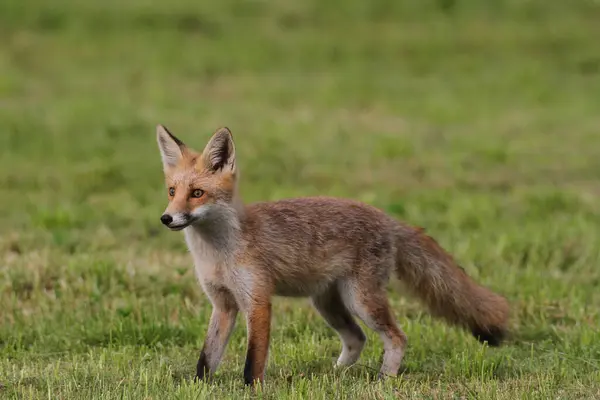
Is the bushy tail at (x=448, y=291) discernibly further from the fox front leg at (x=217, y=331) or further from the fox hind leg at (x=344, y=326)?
the fox front leg at (x=217, y=331)

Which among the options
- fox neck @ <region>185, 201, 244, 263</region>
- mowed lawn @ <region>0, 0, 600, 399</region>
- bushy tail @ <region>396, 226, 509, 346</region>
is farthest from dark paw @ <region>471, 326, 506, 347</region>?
fox neck @ <region>185, 201, 244, 263</region>

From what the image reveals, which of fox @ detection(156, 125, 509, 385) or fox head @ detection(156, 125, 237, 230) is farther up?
fox head @ detection(156, 125, 237, 230)

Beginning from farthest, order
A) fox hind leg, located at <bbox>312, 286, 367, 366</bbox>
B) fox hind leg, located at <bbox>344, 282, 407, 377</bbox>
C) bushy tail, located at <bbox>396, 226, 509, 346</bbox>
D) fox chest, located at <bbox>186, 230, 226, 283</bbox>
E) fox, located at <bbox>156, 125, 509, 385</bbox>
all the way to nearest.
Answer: fox hind leg, located at <bbox>312, 286, 367, 366</bbox>
bushy tail, located at <bbox>396, 226, 509, 346</bbox>
fox hind leg, located at <bbox>344, 282, 407, 377</bbox>
fox chest, located at <bbox>186, 230, 226, 283</bbox>
fox, located at <bbox>156, 125, 509, 385</bbox>

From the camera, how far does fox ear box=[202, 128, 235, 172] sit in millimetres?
6785

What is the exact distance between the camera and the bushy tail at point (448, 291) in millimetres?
7645

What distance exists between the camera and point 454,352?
25.4ft

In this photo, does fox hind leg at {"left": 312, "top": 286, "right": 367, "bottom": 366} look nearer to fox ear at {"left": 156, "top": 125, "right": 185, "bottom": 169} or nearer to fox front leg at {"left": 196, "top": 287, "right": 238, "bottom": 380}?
fox front leg at {"left": 196, "top": 287, "right": 238, "bottom": 380}

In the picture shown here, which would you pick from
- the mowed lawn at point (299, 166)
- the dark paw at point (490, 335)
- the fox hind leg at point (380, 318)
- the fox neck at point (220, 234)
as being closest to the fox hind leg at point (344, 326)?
the mowed lawn at point (299, 166)

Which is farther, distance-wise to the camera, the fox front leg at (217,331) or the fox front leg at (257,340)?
the fox front leg at (217,331)

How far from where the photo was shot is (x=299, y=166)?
17188 millimetres

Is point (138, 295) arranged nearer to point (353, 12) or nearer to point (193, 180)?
point (193, 180)

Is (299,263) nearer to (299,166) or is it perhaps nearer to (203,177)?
(203,177)

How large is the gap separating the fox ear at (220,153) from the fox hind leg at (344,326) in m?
1.50

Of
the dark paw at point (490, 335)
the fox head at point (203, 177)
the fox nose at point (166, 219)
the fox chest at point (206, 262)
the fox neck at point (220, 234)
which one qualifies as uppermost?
the fox head at point (203, 177)
